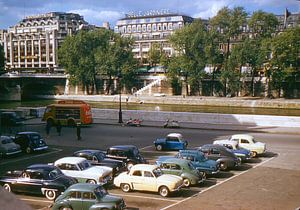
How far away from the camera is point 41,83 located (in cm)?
11275

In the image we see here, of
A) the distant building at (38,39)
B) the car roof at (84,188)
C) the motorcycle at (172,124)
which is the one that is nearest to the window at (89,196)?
the car roof at (84,188)

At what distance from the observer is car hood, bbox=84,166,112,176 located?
18.2 meters

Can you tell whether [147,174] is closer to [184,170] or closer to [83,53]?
[184,170]

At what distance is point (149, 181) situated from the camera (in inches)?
682

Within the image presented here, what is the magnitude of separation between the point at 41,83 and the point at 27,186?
326 feet

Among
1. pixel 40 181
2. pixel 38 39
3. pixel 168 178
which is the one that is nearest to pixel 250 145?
pixel 168 178

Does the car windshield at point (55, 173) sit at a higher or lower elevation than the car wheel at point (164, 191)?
higher

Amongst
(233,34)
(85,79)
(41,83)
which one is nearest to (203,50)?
(233,34)

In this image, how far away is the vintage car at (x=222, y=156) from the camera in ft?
72.3

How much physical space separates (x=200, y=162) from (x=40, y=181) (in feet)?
26.1

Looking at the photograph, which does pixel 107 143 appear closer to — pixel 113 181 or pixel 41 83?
pixel 113 181

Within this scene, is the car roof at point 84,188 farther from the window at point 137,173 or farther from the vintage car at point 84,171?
the window at point 137,173

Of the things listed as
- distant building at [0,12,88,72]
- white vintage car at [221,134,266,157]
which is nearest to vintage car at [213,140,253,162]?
white vintage car at [221,134,266,157]

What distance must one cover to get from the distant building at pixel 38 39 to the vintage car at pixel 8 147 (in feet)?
372
